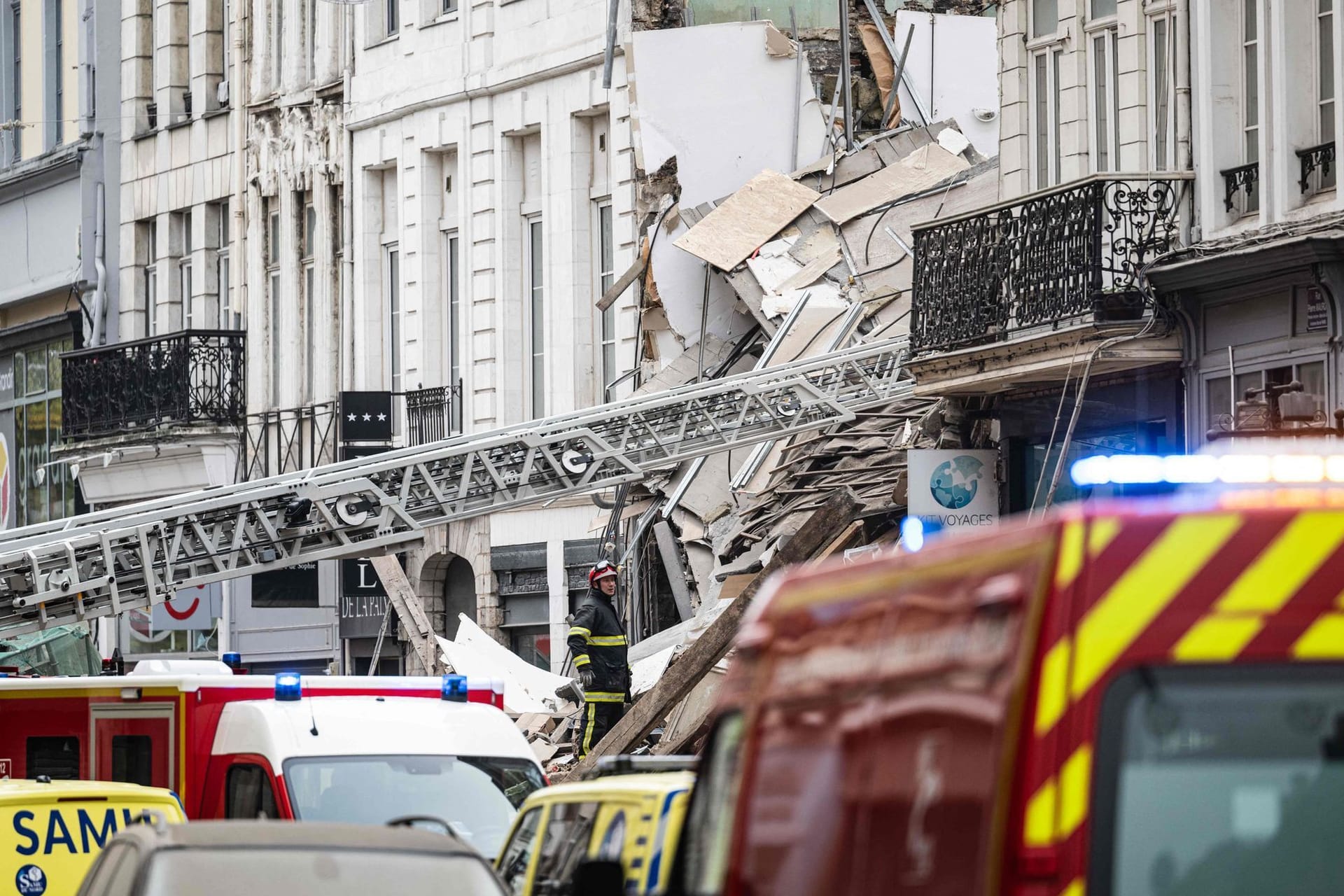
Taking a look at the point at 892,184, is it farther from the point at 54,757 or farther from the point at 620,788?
the point at 620,788

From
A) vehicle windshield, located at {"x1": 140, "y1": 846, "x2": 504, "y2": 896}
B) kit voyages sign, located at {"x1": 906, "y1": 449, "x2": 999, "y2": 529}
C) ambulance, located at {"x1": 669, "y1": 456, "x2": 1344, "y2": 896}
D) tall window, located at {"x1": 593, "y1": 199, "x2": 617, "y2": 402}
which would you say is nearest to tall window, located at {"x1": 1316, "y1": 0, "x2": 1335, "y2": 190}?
kit voyages sign, located at {"x1": 906, "y1": 449, "x2": 999, "y2": 529}

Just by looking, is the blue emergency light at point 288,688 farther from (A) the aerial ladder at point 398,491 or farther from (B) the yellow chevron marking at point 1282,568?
(A) the aerial ladder at point 398,491

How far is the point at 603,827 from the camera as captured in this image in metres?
7.86

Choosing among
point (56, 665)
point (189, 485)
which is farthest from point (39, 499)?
point (56, 665)

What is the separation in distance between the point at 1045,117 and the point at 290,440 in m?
16.1

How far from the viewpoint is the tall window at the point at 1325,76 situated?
16.0 meters

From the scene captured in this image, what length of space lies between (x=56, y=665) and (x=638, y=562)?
603cm

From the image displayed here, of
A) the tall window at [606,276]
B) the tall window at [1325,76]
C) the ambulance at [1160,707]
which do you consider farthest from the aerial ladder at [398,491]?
the ambulance at [1160,707]

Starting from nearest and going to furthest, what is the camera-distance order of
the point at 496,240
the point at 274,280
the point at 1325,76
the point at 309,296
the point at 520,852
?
the point at 520,852 < the point at 1325,76 < the point at 496,240 < the point at 309,296 < the point at 274,280

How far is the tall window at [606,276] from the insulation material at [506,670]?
12.9 feet

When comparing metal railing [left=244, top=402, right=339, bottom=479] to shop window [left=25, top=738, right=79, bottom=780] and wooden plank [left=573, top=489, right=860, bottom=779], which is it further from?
shop window [left=25, top=738, right=79, bottom=780]

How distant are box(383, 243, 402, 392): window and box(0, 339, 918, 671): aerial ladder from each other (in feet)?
31.6

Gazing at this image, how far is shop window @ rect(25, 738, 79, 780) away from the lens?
44.0 ft

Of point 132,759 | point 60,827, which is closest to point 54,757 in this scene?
point 132,759
